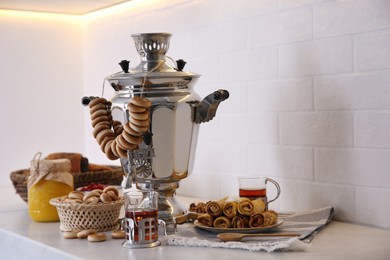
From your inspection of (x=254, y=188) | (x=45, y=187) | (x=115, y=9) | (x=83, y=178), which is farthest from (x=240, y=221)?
(x=115, y=9)

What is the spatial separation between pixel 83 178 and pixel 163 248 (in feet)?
2.04

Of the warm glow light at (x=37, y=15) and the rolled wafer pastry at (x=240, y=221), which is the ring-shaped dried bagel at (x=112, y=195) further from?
the warm glow light at (x=37, y=15)

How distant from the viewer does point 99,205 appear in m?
1.43

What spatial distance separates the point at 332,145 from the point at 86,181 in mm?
702

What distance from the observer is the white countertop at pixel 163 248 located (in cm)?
120

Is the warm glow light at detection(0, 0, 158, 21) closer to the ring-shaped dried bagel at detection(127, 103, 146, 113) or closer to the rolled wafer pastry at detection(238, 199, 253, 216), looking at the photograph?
the ring-shaped dried bagel at detection(127, 103, 146, 113)

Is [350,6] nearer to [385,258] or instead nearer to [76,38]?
[385,258]

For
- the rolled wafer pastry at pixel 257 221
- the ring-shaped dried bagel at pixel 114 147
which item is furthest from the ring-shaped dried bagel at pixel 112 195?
the rolled wafer pastry at pixel 257 221

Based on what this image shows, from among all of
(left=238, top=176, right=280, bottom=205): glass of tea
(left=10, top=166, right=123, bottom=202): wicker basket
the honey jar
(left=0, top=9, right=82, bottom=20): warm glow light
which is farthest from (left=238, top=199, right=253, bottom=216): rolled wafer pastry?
(left=0, top=9, right=82, bottom=20): warm glow light

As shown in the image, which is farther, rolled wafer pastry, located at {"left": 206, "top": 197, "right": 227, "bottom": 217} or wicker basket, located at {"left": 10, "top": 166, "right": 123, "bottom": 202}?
wicker basket, located at {"left": 10, "top": 166, "right": 123, "bottom": 202}

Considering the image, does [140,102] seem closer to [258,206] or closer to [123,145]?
[123,145]

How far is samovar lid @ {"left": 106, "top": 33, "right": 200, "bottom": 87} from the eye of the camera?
1438 mm

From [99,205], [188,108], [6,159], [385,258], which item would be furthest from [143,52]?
[6,159]

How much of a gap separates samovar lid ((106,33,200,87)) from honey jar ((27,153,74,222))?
11.3 inches
